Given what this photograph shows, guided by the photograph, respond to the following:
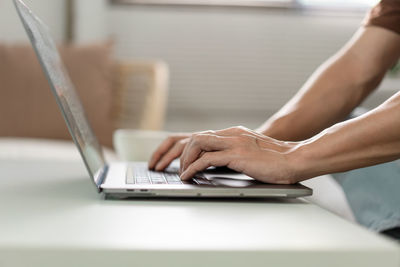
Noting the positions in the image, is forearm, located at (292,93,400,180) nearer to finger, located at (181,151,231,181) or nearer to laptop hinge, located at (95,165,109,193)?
finger, located at (181,151,231,181)

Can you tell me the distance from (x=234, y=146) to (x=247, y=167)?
→ 0.04 metres

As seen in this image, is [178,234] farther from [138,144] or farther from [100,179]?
[138,144]

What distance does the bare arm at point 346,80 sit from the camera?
1.30 meters

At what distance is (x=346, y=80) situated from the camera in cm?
135

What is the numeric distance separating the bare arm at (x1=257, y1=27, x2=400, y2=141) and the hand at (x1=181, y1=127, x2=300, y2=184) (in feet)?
1.74

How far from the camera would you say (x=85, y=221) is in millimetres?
551

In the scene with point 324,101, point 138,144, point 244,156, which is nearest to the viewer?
point 244,156

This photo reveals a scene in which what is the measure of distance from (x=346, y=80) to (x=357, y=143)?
1.97 feet

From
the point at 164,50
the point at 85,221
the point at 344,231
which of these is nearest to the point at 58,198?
the point at 85,221

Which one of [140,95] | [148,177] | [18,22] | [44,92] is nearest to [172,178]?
[148,177]

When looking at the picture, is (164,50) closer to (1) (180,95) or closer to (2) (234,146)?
(1) (180,95)

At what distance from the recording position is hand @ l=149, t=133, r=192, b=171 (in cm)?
94

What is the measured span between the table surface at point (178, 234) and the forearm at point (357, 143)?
8 cm

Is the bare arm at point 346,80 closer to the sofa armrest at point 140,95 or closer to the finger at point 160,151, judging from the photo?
the finger at point 160,151
